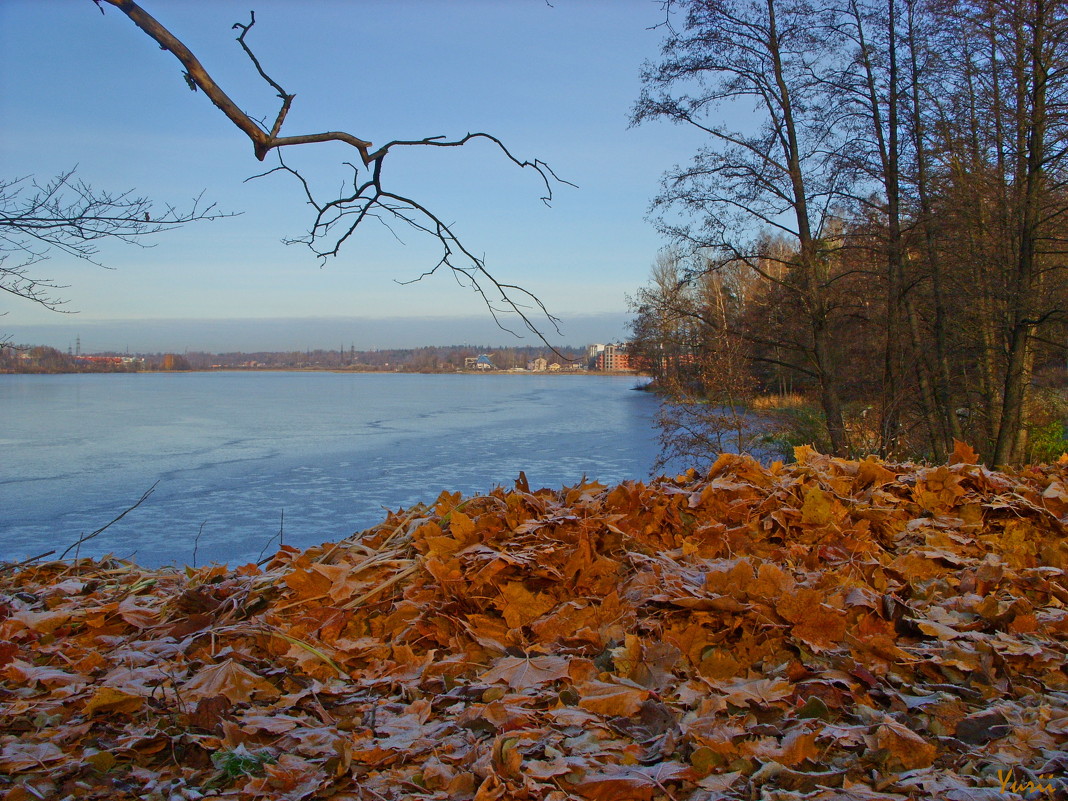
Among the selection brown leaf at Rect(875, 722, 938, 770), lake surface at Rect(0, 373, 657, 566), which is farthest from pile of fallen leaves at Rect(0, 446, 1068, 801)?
lake surface at Rect(0, 373, 657, 566)

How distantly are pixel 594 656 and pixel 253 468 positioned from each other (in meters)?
14.0

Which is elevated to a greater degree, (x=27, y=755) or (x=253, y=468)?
(x=27, y=755)

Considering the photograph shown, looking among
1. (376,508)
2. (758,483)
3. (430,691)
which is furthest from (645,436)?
(430,691)

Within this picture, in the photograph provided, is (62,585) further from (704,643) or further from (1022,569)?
(1022,569)

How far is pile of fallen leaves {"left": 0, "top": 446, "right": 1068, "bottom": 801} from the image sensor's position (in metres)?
1.66

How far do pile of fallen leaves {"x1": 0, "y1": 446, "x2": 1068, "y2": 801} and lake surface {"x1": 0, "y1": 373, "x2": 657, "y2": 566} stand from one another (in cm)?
238

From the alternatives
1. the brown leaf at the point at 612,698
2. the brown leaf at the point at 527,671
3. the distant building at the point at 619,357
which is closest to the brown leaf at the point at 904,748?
the brown leaf at the point at 612,698

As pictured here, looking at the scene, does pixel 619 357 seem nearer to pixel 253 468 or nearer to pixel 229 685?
pixel 253 468

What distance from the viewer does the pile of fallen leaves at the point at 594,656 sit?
1.66 m

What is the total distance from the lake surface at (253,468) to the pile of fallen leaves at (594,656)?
2.38 m

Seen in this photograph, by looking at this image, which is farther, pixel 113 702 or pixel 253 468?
pixel 253 468

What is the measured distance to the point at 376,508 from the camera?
10.8 m

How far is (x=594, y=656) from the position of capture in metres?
2.27
